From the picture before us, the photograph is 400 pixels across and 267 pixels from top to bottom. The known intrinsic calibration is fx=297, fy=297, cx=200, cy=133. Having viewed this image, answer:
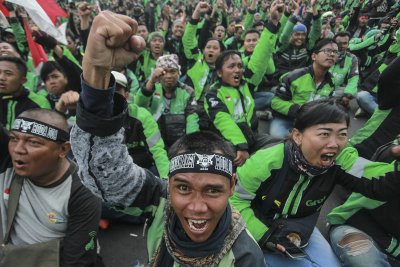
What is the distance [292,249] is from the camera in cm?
217

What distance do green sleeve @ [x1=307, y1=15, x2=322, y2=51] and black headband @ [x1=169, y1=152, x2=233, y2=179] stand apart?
5653 millimetres

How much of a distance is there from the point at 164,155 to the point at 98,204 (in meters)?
1.24

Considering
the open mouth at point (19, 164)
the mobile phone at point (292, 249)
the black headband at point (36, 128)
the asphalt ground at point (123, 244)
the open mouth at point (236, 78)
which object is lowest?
the asphalt ground at point (123, 244)

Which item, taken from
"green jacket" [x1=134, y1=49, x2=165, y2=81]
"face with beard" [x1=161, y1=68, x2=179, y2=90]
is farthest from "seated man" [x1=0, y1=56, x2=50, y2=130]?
"green jacket" [x1=134, y1=49, x2=165, y2=81]

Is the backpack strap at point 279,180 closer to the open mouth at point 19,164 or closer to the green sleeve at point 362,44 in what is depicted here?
the open mouth at point 19,164

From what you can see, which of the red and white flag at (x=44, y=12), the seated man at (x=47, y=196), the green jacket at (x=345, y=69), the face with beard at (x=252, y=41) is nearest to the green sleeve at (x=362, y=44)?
the green jacket at (x=345, y=69)

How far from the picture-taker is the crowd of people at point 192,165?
1.21 m

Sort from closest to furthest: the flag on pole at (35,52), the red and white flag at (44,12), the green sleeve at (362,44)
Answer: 1. the red and white flag at (44,12)
2. the flag on pole at (35,52)
3. the green sleeve at (362,44)

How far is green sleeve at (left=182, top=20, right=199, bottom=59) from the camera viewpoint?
5700 mm

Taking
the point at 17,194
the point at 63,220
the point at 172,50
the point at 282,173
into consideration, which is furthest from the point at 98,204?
the point at 172,50

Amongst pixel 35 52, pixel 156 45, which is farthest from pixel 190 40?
pixel 35 52

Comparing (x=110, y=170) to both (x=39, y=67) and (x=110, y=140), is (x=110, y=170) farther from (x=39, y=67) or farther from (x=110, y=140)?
(x=39, y=67)

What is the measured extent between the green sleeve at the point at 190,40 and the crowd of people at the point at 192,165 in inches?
77.5

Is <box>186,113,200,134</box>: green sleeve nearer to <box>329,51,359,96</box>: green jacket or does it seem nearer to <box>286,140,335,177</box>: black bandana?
<box>286,140,335,177</box>: black bandana
